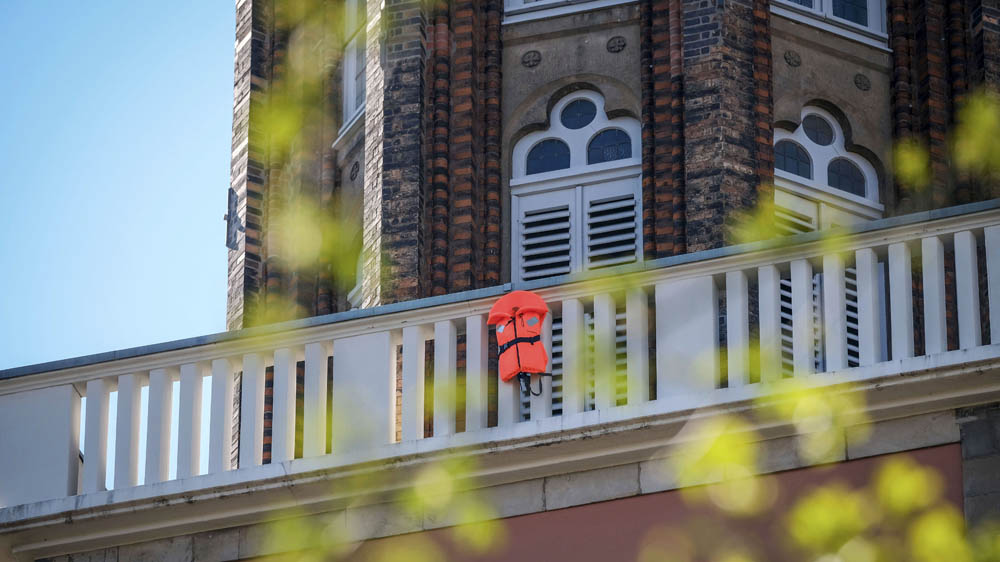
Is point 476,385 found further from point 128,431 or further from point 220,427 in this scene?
point 128,431

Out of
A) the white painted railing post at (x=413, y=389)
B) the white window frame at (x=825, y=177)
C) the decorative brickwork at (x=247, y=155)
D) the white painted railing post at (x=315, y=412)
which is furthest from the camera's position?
the decorative brickwork at (x=247, y=155)

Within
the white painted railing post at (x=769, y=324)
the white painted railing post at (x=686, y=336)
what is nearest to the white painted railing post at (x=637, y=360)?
the white painted railing post at (x=686, y=336)

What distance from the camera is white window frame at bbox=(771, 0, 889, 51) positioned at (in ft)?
81.0

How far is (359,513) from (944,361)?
12.4 ft

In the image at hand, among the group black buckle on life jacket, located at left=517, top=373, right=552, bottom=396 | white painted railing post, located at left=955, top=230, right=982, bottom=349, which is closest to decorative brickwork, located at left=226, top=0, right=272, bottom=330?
black buckle on life jacket, located at left=517, top=373, right=552, bottom=396

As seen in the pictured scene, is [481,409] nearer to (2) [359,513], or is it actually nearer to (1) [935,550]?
(2) [359,513]

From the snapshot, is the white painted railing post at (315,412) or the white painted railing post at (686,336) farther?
the white painted railing post at (315,412)

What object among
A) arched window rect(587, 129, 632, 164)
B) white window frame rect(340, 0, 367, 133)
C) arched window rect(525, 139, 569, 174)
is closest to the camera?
arched window rect(587, 129, 632, 164)

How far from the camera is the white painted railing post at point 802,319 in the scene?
52.4 feet

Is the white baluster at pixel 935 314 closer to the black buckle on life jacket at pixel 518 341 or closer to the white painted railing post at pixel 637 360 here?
the white painted railing post at pixel 637 360

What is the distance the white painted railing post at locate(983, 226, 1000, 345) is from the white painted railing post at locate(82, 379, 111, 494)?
570cm

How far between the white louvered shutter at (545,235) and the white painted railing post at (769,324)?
291 inches

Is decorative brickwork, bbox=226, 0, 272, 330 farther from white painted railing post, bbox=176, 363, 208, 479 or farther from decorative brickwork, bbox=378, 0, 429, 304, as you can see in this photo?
white painted railing post, bbox=176, 363, 208, 479

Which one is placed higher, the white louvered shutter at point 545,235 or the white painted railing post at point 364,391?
the white louvered shutter at point 545,235
